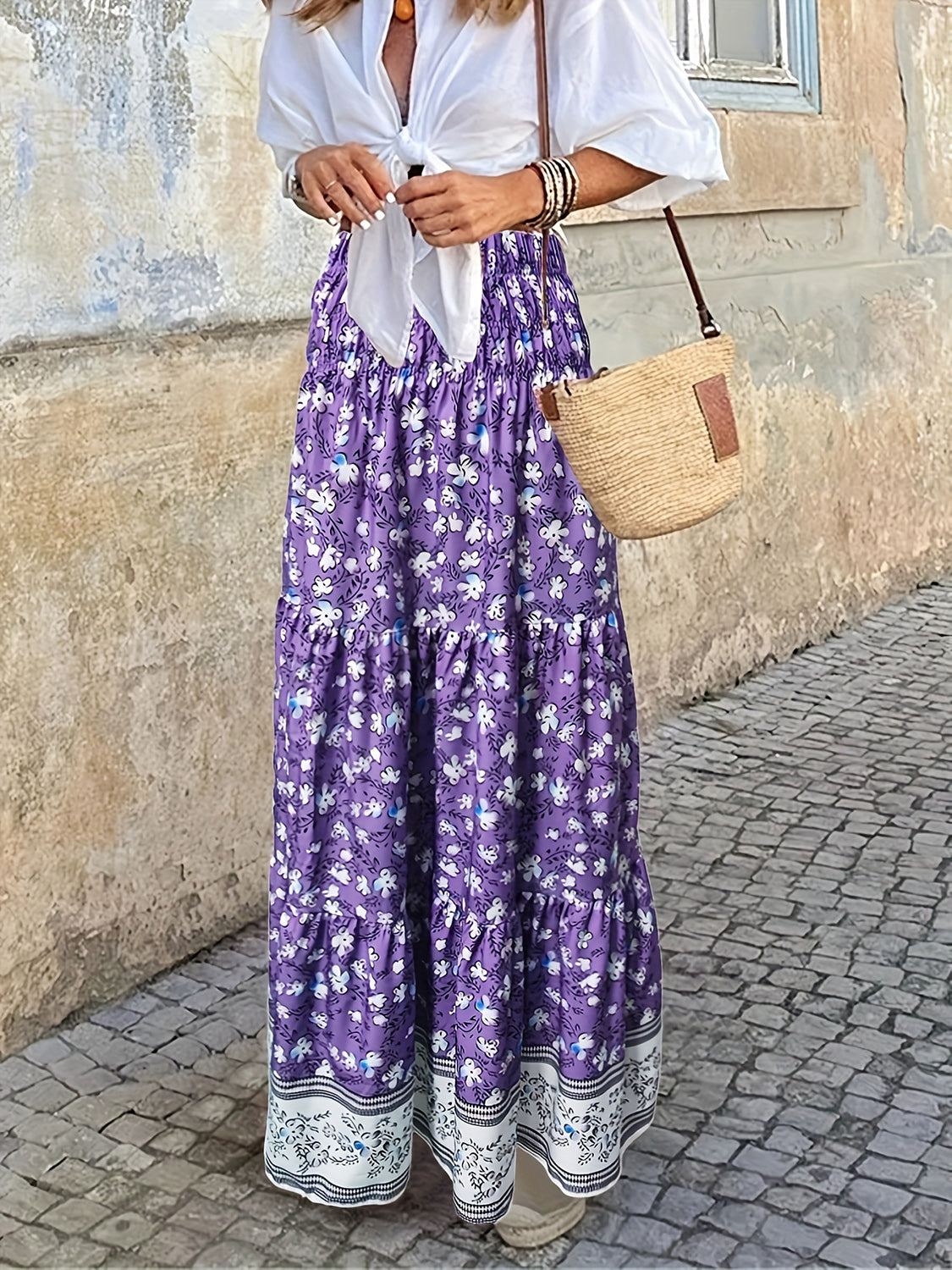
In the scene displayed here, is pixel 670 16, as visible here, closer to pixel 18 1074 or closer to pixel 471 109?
pixel 471 109

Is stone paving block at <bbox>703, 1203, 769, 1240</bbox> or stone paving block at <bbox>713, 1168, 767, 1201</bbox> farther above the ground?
stone paving block at <bbox>713, 1168, 767, 1201</bbox>

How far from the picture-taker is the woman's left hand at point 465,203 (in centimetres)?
222

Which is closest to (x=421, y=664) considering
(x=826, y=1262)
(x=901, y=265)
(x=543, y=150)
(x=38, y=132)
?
(x=543, y=150)

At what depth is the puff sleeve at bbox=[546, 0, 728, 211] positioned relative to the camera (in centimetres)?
229

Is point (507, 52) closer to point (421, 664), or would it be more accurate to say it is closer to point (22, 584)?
point (421, 664)

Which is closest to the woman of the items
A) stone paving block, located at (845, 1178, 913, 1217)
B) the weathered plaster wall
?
stone paving block, located at (845, 1178, 913, 1217)

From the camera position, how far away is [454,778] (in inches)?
98.8

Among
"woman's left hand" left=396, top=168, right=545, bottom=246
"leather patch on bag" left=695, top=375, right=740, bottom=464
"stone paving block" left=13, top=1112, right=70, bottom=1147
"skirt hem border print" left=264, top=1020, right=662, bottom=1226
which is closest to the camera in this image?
"woman's left hand" left=396, top=168, right=545, bottom=246

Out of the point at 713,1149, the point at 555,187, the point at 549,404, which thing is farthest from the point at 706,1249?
the point at 555,187

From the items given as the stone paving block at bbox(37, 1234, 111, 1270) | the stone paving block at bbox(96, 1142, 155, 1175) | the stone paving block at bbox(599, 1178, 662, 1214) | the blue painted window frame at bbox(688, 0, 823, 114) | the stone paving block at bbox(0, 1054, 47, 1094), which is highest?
the blue painted window frame at bbox(688, 0, 823, 114)

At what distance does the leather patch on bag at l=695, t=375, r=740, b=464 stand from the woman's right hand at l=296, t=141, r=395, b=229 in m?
0.51

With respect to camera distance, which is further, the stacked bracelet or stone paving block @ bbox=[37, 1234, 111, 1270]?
stone paving block @ bbox=[37, 1234, 111, 1270]

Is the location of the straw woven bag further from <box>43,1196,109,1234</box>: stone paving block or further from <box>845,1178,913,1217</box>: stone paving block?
<box>43,1196,109,1234</box>: stone paving block

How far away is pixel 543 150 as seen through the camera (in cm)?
233
